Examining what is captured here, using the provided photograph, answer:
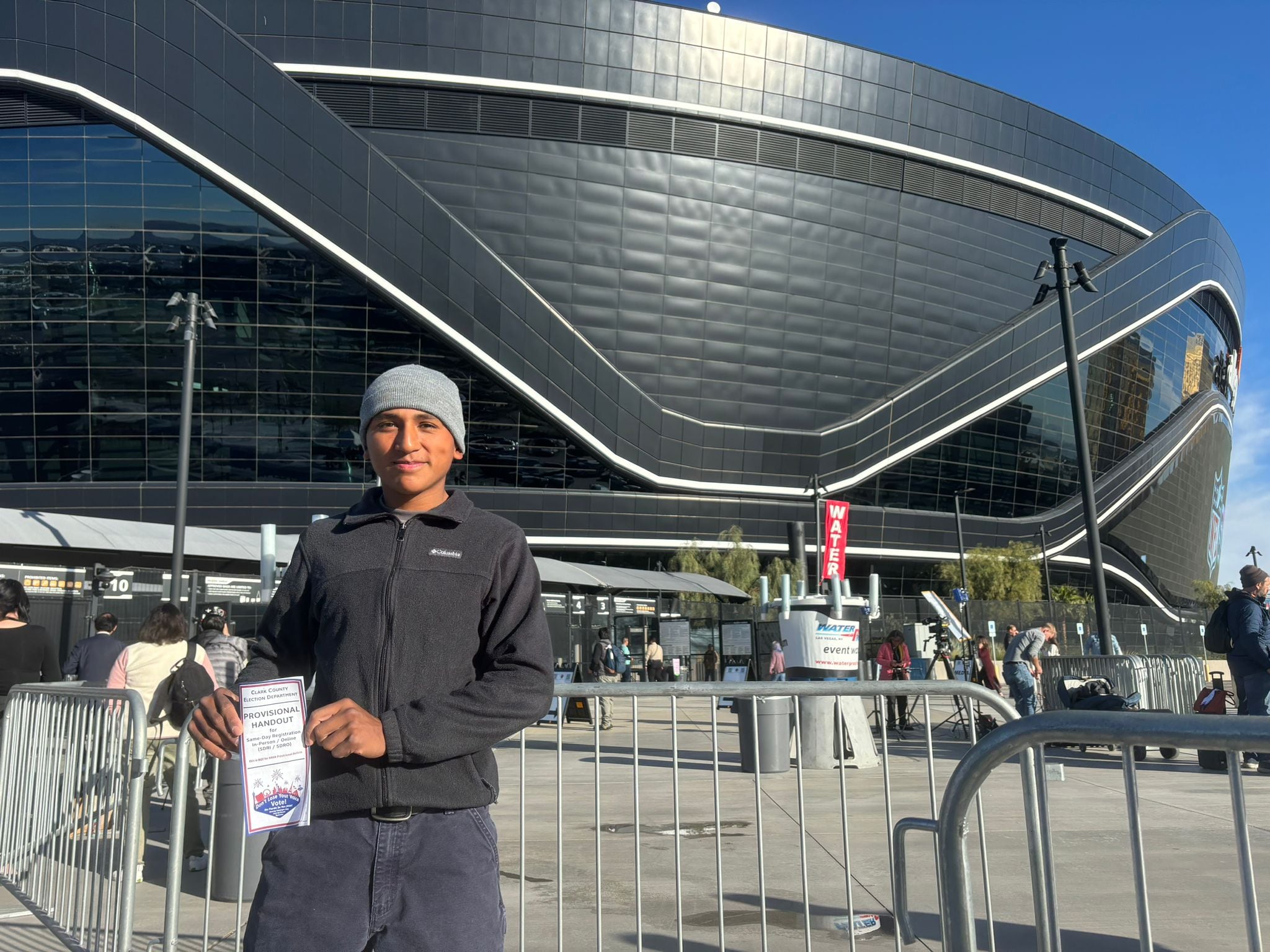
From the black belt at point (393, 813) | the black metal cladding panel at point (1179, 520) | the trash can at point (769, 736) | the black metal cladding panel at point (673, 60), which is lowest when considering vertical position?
the trash can at point (769, 736)

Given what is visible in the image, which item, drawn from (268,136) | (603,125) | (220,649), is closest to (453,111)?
(603,125)

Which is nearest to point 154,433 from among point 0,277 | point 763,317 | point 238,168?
point 0,277

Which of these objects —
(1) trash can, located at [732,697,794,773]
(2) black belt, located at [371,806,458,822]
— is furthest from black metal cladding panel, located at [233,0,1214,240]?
(2) black belt, located at [371,806,458,822]

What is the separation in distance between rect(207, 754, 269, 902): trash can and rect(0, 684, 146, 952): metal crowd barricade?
83 centimetres

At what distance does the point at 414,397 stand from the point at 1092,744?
187cm

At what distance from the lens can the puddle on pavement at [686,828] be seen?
8.17m

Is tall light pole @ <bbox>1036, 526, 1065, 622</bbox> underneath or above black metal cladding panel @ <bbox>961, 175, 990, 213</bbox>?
underneath

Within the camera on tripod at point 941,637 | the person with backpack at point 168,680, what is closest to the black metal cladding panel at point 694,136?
the camera on tripod at point 941,637

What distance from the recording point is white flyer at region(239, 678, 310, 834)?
7.41 ft

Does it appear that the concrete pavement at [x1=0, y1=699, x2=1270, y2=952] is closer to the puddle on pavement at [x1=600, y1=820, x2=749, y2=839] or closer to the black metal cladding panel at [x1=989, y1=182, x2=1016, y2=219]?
the puddle on pavement at [x1=600, y1=820, x2=749, y2=839]

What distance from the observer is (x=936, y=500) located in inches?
2249

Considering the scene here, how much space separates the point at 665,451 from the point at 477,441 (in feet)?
28.8

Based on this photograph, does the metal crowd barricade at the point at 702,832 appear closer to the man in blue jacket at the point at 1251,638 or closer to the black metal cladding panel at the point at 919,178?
the man in blue jacket at the point at 1251,638

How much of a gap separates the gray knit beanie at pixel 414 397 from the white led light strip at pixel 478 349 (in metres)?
41.8
